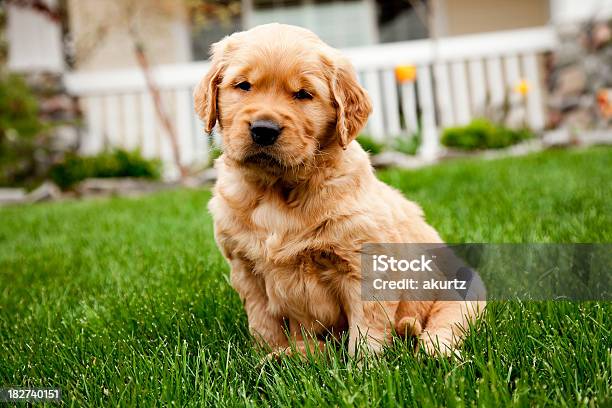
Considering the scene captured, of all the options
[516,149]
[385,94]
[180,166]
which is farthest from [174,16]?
[516,149]

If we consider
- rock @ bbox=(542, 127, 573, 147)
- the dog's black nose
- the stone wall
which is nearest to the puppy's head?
the dog's black nose

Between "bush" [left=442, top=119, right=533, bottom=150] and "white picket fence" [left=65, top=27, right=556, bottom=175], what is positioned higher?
"white picket fence" [left=65, top=27, right=556, bottom=175]

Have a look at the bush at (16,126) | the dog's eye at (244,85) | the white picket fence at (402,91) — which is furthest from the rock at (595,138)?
the bush at (16,126)

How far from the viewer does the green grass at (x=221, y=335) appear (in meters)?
1.46

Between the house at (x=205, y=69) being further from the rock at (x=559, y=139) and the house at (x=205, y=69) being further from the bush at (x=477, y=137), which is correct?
the rock at (x=559, y=139)

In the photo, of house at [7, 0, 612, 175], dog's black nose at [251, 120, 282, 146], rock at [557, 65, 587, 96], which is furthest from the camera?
house at [7, 0, 612, 175]

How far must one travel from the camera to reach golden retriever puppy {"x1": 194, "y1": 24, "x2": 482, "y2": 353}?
1.78 metres

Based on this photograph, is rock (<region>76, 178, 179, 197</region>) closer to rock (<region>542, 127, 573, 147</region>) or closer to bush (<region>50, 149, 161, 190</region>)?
bush (<region>50, 149, 161, 190</region>)

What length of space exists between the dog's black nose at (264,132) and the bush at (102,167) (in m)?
6.54

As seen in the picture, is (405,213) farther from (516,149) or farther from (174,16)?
(174,16)

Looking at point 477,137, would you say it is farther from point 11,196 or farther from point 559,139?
point 11,196

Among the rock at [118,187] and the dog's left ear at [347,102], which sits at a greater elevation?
the dog's left ear at [347,102]

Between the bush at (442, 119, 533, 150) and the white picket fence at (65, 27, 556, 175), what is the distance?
1.90ft

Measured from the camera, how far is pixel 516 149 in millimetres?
7703
